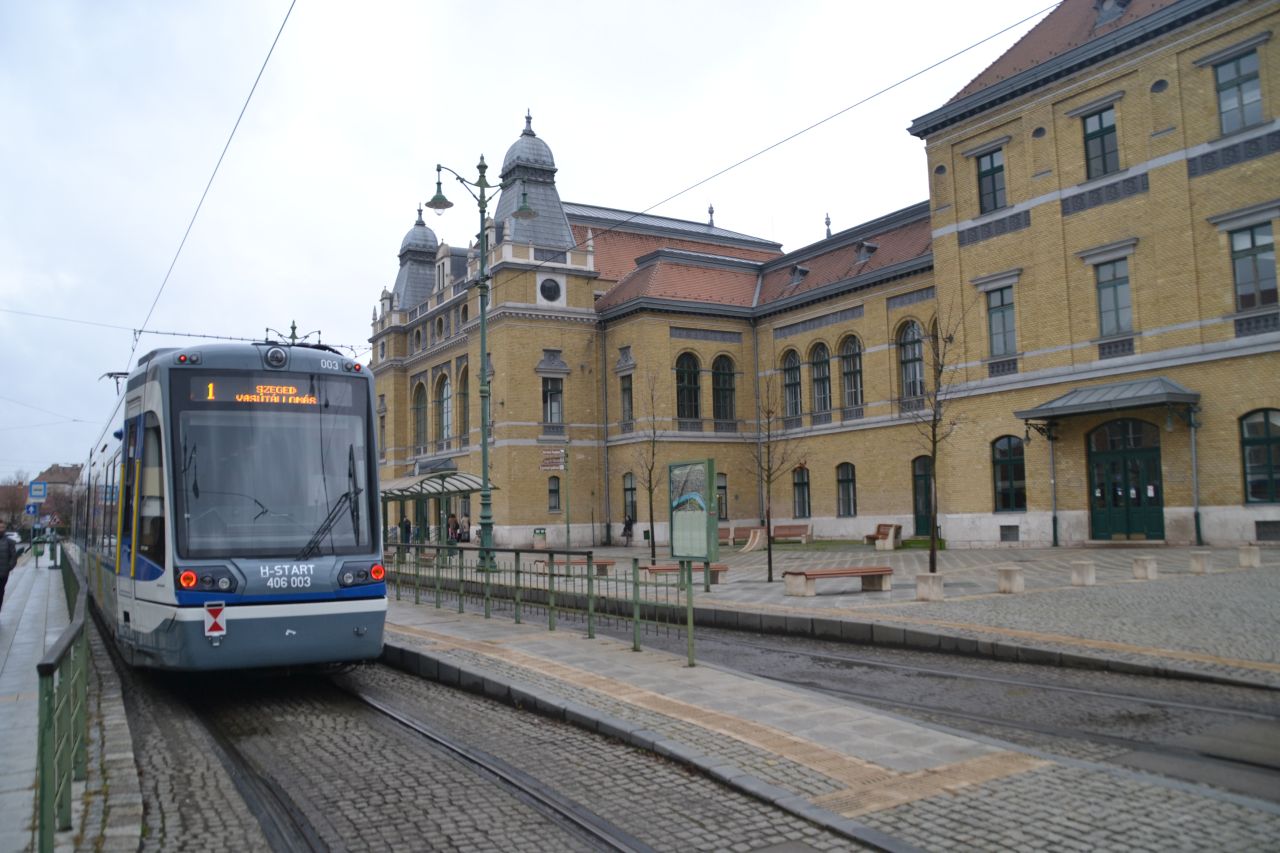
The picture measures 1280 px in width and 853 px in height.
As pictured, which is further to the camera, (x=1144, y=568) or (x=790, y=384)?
(x=790, y=384)

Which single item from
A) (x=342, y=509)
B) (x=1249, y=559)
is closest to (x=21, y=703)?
(x=342, y=509)

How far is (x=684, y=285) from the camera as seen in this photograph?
148 ft

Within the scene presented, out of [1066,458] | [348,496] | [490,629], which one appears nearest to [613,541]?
[1066,458]

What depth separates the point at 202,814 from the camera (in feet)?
19.8

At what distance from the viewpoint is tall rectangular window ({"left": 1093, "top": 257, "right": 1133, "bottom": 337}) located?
89.0 feet

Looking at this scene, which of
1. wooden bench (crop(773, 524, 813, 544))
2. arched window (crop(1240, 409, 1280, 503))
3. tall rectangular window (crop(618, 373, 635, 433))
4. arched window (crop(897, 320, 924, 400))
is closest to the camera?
arched window (crop(1240, 409, 1280, 503))

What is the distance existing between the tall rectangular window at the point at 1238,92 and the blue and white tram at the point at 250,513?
24.3 meters

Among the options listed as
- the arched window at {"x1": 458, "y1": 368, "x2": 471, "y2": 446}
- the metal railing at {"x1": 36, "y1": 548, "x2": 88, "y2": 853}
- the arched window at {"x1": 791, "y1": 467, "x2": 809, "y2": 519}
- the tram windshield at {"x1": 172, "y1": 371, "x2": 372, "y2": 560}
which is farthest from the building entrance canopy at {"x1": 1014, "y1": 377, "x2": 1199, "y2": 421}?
the arched window at {"x1": 458, "y1": 368, "x2": 471, "y2": 446}

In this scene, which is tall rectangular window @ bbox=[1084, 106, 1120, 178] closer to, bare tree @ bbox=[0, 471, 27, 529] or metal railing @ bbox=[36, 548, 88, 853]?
metal railing @ bbox=[36, 548, 88, 853]

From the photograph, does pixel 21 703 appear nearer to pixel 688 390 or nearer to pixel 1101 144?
pixel 1101 144

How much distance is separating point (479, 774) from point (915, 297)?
111 ft

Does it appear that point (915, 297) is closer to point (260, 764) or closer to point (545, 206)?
point (545, 206)

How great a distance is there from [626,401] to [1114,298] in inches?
896

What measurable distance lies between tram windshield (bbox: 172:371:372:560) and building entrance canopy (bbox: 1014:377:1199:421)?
21923 mm
